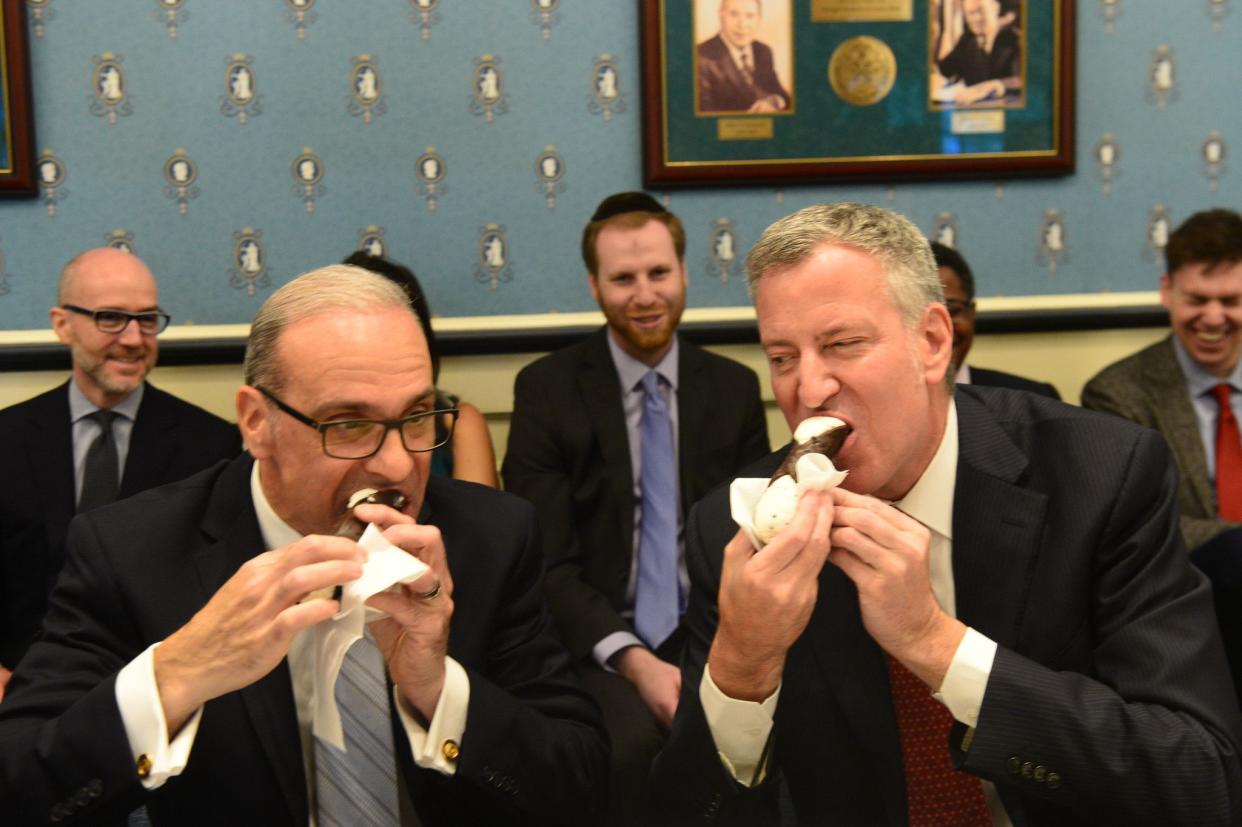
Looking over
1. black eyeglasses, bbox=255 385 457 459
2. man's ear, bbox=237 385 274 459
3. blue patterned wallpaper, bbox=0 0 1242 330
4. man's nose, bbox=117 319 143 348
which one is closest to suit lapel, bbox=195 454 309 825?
man's ear, bbox=237 385 274 459

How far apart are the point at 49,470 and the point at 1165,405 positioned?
2.92 m

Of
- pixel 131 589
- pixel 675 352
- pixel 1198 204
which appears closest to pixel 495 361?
pixel 675 352

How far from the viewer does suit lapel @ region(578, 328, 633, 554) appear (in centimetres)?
324

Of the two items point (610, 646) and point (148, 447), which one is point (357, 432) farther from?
point (148, 447)

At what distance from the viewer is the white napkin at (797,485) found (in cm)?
154

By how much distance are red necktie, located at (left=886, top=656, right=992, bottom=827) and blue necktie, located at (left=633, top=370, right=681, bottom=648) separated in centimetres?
138

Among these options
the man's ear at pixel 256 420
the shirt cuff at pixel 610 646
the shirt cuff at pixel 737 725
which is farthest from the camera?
the shirt cuff at pixel 610 646

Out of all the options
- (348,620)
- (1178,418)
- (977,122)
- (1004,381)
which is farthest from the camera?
(977,122)

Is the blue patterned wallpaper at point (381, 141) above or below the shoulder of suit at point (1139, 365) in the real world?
above

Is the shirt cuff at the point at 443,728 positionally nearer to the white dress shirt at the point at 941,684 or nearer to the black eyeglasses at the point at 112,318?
the white dress shirt at the point at 941,684

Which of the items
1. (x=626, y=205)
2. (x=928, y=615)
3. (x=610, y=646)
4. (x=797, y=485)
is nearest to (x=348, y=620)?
(x=797, y=485)

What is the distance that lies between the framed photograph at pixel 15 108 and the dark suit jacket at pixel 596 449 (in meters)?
1.55

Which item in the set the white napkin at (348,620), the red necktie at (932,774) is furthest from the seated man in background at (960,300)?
the white napkin at (348,620)

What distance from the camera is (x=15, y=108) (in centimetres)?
353
